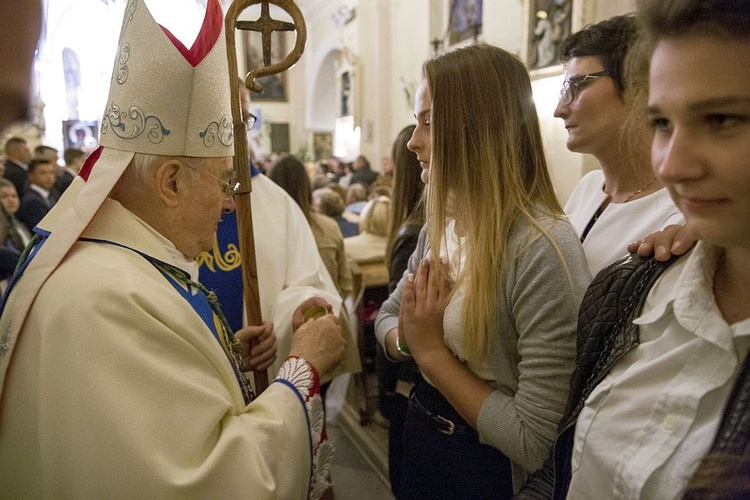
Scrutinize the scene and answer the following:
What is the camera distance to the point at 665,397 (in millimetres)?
893

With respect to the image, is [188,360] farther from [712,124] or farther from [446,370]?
[712,124]

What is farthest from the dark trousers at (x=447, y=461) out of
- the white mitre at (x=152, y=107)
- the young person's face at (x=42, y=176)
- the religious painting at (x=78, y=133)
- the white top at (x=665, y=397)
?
the religious painting at (x=78, y=133)

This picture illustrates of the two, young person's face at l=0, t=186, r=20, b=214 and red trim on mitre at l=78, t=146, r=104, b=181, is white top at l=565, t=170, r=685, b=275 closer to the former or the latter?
red trim on mitre at l=78, t=146, r=104, b=181

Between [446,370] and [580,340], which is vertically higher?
[580,340]

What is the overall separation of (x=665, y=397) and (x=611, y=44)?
116cm

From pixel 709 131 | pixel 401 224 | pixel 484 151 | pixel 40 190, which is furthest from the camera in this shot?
pixel 40 190

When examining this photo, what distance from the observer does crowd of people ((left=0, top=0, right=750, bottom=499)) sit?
2.75 feet

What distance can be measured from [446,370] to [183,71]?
103 centimetres

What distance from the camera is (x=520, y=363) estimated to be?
4.10ft

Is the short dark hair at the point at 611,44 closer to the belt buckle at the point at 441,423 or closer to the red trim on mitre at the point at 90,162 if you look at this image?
the belt buckle at the point at 441,423

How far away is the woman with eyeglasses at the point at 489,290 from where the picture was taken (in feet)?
4.02

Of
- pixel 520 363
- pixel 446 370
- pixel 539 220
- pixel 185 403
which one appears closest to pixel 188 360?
pixel 185 403

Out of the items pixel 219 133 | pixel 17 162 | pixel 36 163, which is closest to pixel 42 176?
pixel 36 163

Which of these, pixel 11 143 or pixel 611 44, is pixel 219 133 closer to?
pixel 611 44
